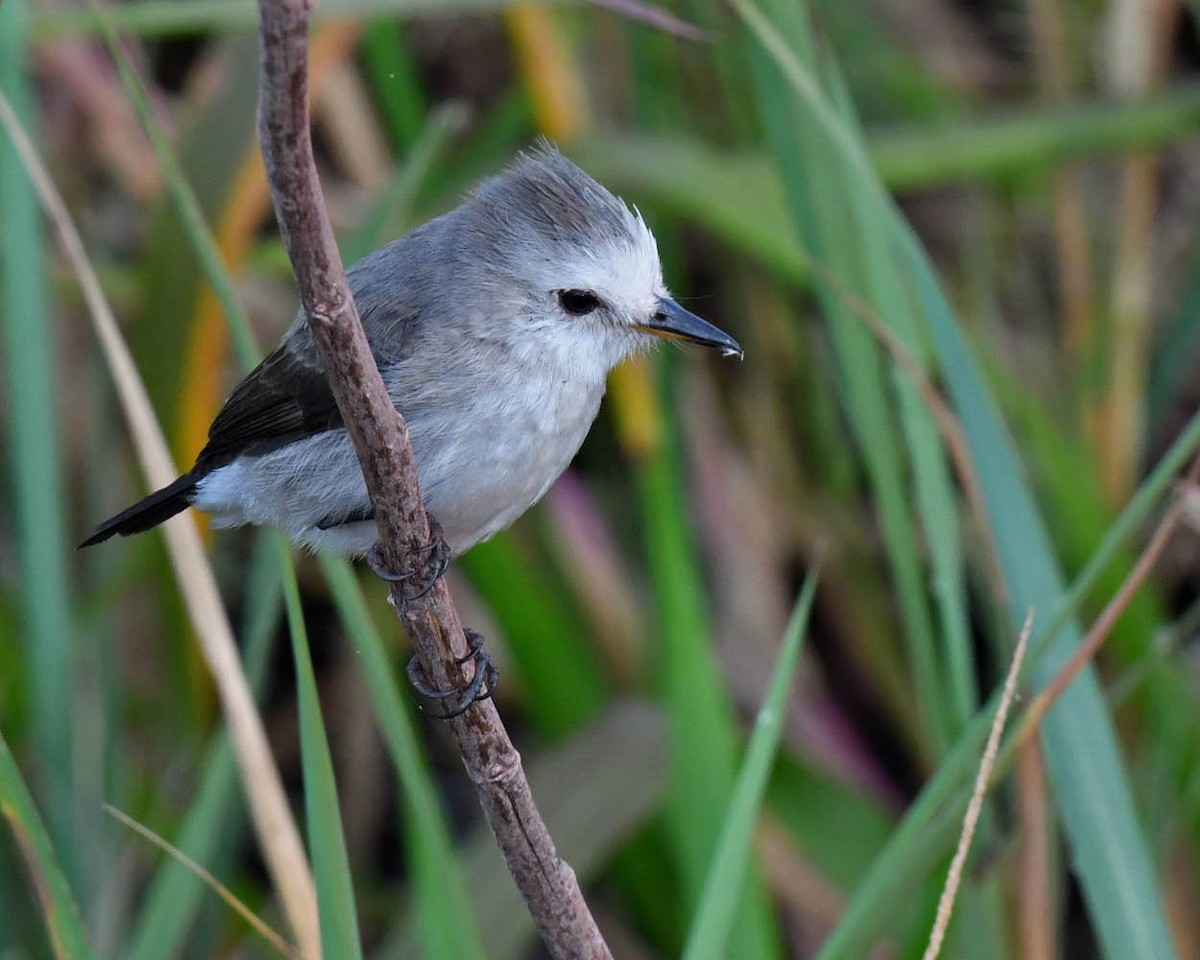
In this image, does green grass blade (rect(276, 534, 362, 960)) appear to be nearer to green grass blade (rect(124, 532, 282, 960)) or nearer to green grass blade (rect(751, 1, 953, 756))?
green grass blade (rect(124, 532, 282, 960))

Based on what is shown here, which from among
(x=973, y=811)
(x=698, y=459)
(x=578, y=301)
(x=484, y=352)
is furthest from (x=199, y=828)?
(x=698, y=459)

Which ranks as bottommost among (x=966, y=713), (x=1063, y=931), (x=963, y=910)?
(x=1063, y=931)

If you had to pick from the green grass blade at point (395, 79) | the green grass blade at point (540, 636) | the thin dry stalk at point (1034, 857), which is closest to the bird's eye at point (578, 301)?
the thin dry stalk at point (1034, 857)

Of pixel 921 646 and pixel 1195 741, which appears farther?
pixel 1195 741

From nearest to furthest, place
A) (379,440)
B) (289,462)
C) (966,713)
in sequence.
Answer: (379,440) → (966,713) → (289,462)

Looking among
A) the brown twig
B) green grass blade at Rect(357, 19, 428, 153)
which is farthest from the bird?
green grass blade at Rect(357, 19, 428, 153)

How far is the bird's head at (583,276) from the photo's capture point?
5.60 ft

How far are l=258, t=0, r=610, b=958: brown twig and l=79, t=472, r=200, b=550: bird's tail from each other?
26.5 inches

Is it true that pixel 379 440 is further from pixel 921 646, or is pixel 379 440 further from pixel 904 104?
pixel 904 104

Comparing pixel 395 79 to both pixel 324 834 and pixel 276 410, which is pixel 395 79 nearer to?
pixel 276 410

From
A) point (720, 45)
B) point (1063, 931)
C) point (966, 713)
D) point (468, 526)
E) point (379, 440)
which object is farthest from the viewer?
point (1063, 931)

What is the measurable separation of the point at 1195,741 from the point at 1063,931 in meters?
0.82

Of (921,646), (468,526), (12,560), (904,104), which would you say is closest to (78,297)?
(12,560)

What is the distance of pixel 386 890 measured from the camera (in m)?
3.01
